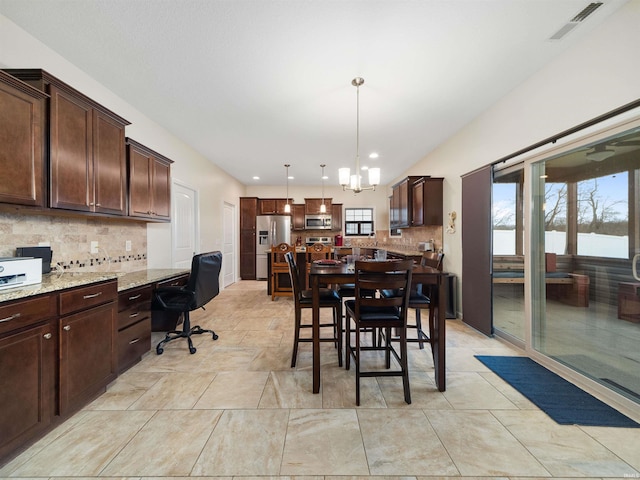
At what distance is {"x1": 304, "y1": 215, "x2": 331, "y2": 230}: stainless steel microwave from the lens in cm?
728

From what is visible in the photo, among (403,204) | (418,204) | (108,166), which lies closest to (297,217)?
(403,204)

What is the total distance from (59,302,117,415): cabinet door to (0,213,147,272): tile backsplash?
2.41ft

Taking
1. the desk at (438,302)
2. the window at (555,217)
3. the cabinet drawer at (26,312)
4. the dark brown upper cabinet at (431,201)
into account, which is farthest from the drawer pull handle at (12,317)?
the dark brown upper cabinet at (431,201)

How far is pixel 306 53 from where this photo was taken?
6.97ft

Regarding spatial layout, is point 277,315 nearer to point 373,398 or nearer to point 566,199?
point 373,398

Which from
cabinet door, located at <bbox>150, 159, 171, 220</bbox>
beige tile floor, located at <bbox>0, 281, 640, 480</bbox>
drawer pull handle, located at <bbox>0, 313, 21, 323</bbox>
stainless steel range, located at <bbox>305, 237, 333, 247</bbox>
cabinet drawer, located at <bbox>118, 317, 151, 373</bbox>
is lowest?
beige tile floor, located at <bbox>0, 281, 640, 480</bbox>

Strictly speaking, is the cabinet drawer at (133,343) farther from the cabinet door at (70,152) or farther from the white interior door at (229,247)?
the white interior door at (229,247)

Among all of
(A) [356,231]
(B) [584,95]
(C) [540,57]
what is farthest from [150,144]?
(A) [356,231]

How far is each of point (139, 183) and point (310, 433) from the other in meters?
2.88

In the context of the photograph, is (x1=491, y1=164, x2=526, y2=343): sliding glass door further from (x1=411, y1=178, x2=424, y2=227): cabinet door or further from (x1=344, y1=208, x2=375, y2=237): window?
(x1=344, y1=208, x2=375, y2=237): window

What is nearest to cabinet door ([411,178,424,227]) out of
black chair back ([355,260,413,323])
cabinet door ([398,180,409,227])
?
cabinet door ([398,180,409,227])

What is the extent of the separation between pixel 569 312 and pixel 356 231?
549 centimetres

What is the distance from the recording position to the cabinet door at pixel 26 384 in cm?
133

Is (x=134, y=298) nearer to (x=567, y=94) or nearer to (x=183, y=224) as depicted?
(x=183, y=224)
